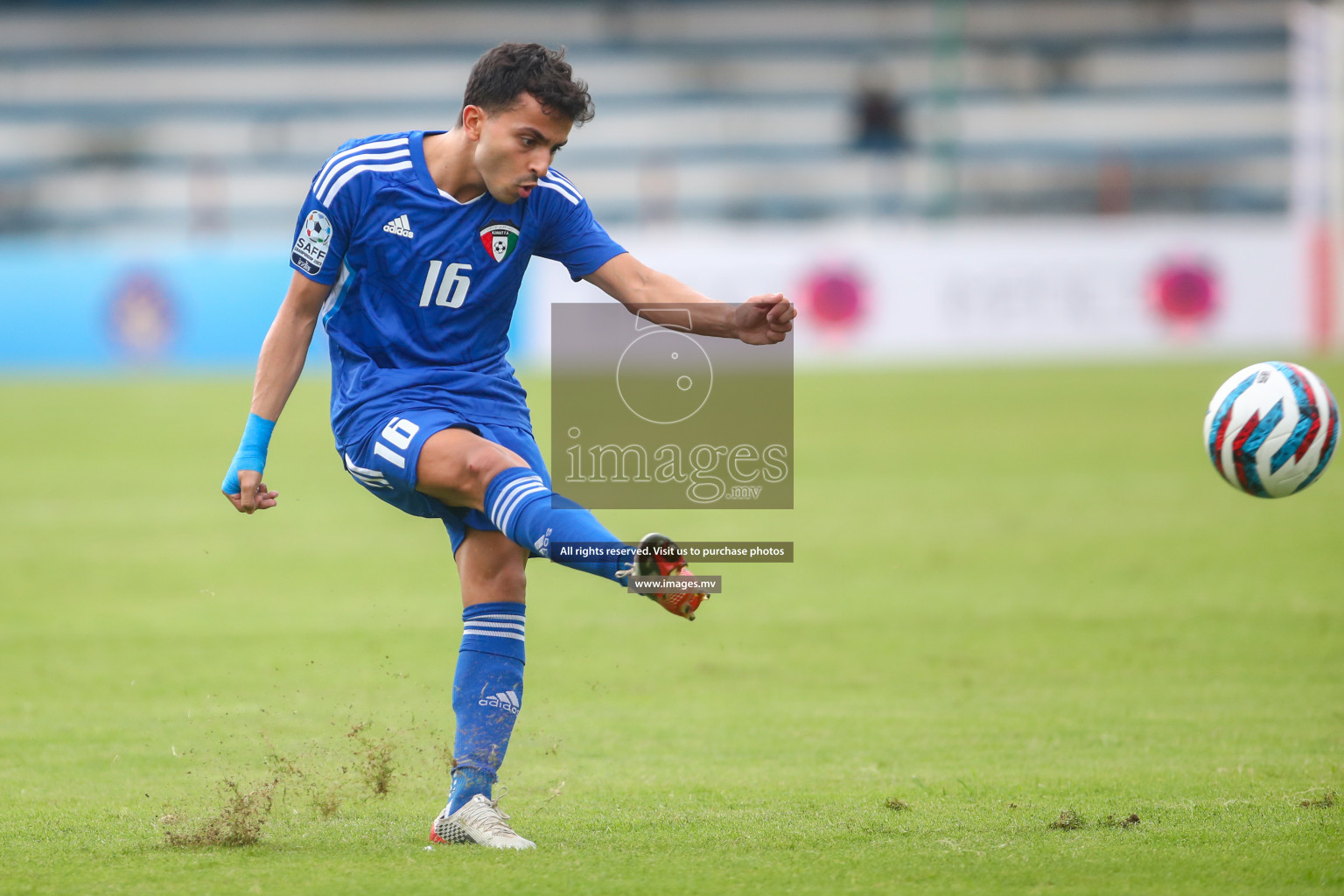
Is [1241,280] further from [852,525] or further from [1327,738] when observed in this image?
[1327,738]

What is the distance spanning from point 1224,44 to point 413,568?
2821cm

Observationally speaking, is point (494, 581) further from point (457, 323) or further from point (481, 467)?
point (457, 323)

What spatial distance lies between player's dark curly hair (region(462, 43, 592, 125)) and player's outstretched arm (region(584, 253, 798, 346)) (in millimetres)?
535

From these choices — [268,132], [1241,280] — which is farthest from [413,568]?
[268,132]

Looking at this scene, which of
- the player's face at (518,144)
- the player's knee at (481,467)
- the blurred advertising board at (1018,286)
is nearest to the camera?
the player's knee at (481,467)

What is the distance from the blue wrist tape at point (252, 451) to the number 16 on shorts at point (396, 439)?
347 mm

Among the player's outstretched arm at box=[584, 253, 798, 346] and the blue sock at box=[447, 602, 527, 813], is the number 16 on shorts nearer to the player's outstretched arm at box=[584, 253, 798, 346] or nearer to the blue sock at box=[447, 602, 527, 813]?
the blue sock at box=[447, 602, 527, 813]

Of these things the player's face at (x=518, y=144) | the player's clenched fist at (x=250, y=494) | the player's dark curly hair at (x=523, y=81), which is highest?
the player's dark curly hair at (x=523, y=81)

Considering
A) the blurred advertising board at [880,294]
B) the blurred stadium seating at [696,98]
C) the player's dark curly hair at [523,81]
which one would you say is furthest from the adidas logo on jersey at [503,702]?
the blurred stadium seating at [696,98]

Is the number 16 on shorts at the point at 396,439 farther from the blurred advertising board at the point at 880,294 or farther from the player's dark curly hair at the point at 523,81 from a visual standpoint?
the blurred advertising board at the point at 880,294

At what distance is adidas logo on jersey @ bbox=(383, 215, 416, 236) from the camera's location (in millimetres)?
4492

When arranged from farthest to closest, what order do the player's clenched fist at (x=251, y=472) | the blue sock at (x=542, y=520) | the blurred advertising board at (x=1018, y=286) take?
the blurred advertising board at (x=1018, y=286) < the player's clenched fist at (x=251, y=472) < the blue sock at (x=542, y=520)

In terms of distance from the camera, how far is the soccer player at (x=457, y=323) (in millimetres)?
4383

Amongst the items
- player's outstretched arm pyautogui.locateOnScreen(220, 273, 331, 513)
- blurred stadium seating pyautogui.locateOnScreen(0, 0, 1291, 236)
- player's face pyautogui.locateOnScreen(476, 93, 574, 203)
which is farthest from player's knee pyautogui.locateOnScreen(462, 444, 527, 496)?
blurred stadium seating pyautogui.locateOnScreen(0, 0, 1291, 236)
